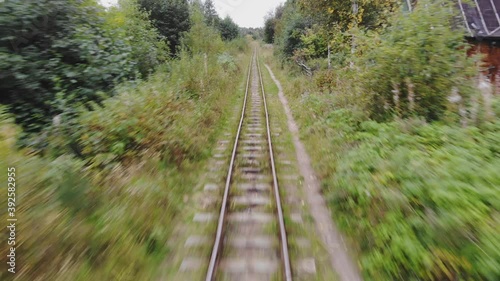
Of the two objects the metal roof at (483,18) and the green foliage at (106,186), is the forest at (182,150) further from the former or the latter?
the metal roof at (483,18)

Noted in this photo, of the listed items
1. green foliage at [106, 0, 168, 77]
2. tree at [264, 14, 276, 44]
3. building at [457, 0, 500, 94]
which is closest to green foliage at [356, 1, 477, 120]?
building at [457, 0, 500, 94]

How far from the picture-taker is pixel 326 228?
15.9ft

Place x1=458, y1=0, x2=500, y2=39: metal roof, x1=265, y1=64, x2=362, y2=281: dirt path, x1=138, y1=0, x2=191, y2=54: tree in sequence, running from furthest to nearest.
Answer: x1=138, y1=0, x2=191, y2=54: tree → x1=458, y1=0, x2=500, y2=39: metal roof → x1=265, y1=64, x2=362, y2=281: dirt path

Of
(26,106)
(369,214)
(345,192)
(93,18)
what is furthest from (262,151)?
(93,18)

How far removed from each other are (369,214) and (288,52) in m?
22.5

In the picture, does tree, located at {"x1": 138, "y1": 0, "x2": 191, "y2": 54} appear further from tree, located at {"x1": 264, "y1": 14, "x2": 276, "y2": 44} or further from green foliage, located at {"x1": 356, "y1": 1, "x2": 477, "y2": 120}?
tree, located at {"x1": 264, "y1": 14, "x2": 276, "y2": 44}

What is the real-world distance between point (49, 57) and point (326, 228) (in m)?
7.27

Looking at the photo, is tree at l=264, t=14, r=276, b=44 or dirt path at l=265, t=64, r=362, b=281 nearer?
dirt path at l=265, t=64, r=362, b=281

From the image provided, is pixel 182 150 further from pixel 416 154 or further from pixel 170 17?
pixel 170 17

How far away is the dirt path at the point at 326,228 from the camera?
12.9ft

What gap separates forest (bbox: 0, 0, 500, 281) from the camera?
331 centimetres

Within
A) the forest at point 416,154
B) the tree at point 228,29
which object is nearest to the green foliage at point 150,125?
the forest at point 416,154

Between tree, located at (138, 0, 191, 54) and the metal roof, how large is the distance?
15.5 meters

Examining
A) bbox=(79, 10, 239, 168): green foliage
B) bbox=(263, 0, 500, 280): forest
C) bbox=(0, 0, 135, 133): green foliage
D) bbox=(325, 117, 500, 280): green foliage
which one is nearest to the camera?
bbox=(325, 117, 500, 280): green foliage
